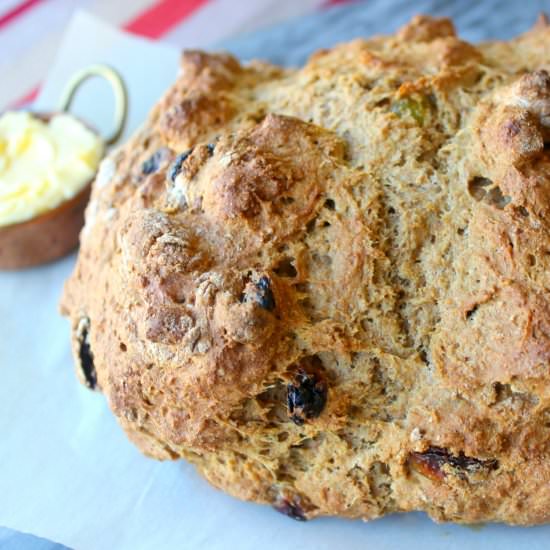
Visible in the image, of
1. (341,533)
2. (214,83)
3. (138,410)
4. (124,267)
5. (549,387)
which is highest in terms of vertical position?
(214,83)

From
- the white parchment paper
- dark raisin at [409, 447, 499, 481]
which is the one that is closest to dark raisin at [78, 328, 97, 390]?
the white parchment paper

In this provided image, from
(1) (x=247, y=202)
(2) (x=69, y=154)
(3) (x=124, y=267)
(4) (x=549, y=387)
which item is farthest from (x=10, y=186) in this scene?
(4) (x=549, y=387)

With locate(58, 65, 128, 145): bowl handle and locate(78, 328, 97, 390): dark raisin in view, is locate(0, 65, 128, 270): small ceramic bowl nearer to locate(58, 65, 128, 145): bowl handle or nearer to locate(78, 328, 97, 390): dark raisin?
locate(58, 65, 128, 145): bowl handle

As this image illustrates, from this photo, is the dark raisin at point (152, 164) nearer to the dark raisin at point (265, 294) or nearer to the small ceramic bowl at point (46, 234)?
the dark raisin at point (265, 294)

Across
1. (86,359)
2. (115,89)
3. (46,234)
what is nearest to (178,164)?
(86,359)

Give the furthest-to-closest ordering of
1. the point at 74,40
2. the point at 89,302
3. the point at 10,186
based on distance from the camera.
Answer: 1. the point at 74,40
2. the point at 10,186
3. the point at 89,302

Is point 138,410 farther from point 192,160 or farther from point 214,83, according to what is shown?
point 214,83
